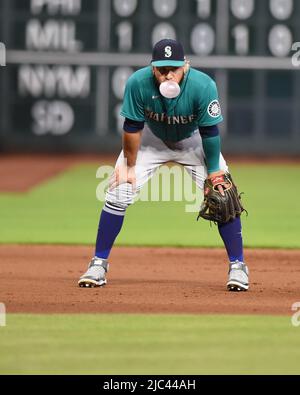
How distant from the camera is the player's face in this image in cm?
614

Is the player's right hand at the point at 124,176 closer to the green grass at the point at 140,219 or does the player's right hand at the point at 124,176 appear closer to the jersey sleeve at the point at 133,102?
the jersey sleeve at the point at 133,102

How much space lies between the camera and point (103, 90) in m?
17.8

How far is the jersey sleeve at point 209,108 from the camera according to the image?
6.23 metres

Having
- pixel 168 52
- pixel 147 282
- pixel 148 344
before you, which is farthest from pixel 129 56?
pixel 148 344

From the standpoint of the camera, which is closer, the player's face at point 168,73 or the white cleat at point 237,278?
the player's face at point 168,73

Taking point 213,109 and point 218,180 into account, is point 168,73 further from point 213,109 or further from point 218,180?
point 218,180

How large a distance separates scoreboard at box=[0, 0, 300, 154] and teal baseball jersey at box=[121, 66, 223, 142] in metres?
11.2

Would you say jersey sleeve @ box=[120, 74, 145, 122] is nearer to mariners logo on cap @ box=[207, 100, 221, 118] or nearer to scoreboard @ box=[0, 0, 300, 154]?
mariners logo on cap @ box=[207, 100, 221, 118]

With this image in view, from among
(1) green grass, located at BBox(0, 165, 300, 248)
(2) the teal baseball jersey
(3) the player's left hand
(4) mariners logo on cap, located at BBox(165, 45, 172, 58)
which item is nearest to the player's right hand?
(2) the teal baseball jersey

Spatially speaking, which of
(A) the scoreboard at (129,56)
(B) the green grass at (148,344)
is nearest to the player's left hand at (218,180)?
(B) the green grass at (148,344)

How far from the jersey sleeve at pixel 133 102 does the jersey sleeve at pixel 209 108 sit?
1.13 feet

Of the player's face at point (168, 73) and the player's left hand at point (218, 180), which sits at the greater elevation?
the player's face at point (168, 73)

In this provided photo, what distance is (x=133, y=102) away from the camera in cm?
632

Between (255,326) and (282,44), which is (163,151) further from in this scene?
(282,44)
